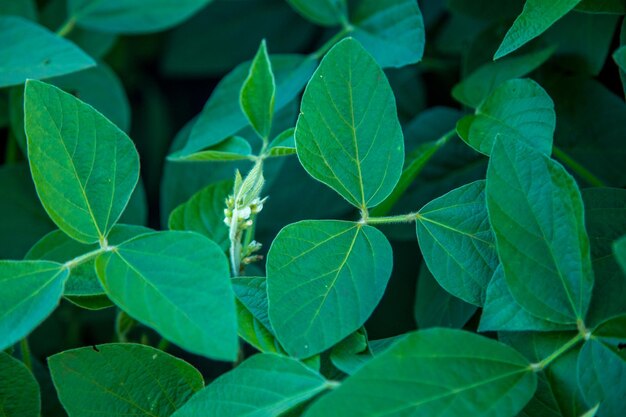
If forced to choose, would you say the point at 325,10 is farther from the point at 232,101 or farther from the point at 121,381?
the point at 121,381

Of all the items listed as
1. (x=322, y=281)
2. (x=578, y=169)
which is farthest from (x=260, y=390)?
(x=578, y=169)

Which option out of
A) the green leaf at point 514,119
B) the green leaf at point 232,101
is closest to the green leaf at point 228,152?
the green leaf at point 232,101

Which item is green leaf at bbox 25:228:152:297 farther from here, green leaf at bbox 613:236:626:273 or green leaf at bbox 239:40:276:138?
green leaf at bbox 613:236:626:273

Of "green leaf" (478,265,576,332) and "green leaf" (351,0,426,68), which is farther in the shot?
"green leaf" (351,0,426,68)

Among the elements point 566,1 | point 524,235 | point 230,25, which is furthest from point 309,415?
point 230,25

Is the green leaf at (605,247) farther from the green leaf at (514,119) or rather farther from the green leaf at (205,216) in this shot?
the green leaf at (205,216)

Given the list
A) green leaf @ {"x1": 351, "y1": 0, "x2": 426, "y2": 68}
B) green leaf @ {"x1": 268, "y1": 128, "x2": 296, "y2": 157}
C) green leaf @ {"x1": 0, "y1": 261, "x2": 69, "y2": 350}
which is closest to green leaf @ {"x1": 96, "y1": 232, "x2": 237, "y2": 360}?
green leaf @ {"x1": 0, "y1": 261, "x2": 69, "y2": 350}
